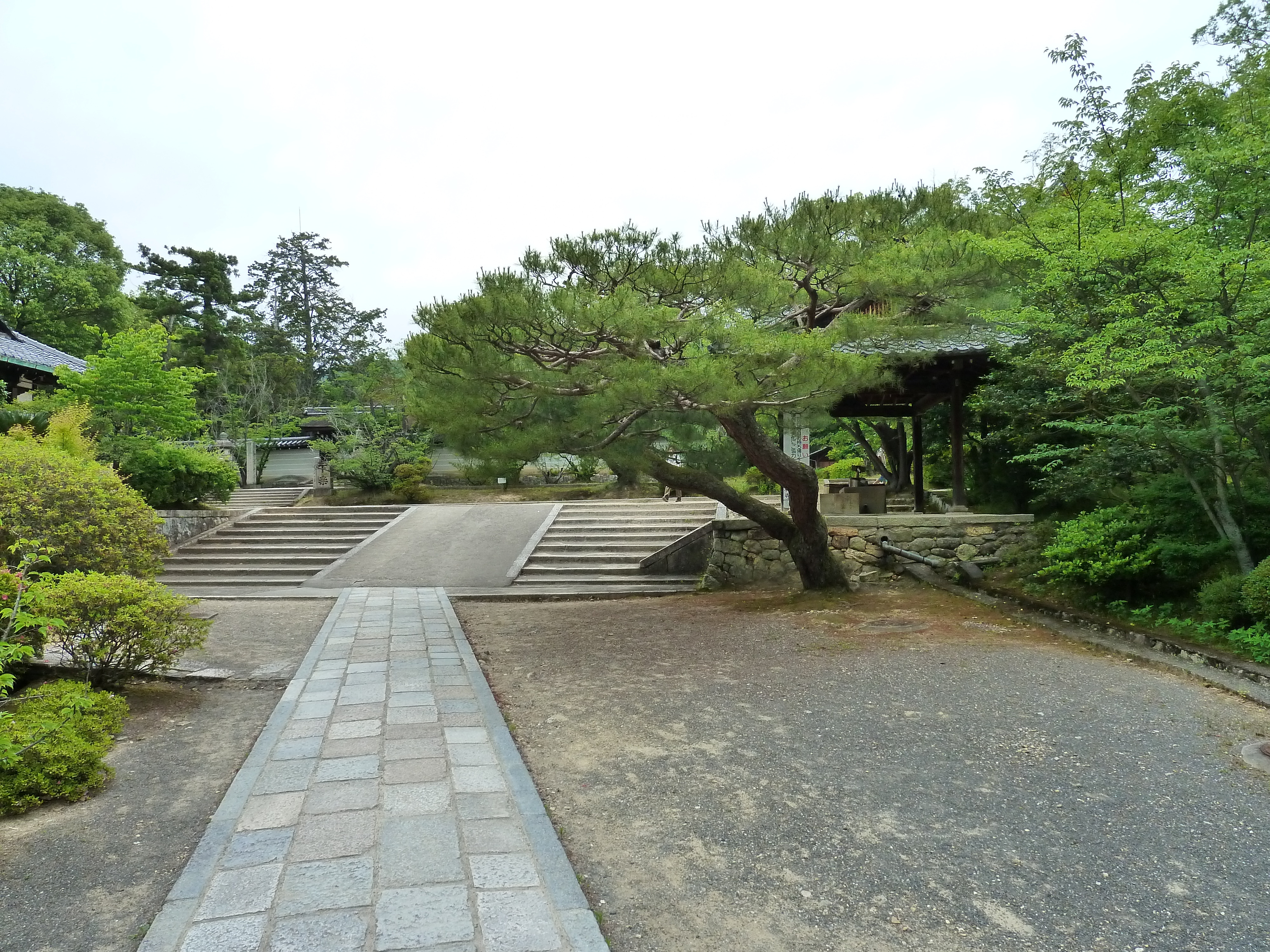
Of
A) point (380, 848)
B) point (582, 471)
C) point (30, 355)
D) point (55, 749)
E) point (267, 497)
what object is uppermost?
point (30, 355)

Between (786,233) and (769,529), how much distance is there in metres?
3.82

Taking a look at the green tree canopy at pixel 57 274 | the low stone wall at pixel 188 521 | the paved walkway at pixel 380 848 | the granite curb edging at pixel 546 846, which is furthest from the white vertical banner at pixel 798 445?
the green tree canopy at pixel 57 274

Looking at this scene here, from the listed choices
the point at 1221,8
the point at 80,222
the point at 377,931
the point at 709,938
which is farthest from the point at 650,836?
the point at 80,222

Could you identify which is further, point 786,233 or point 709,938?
point 786,233

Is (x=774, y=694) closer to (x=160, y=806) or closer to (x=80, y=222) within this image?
(x=160, y=806)

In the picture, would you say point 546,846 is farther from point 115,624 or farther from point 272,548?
point 272,548

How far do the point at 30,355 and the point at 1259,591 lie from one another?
1861cm

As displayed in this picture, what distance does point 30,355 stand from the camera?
46.2ft

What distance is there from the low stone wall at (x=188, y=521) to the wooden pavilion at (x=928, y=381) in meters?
11.5

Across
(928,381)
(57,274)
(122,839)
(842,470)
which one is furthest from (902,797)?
(57,274)

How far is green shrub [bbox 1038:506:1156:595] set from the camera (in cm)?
661

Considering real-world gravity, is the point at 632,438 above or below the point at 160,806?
above

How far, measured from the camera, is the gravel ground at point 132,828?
2.29m

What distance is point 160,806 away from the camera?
3170mm
